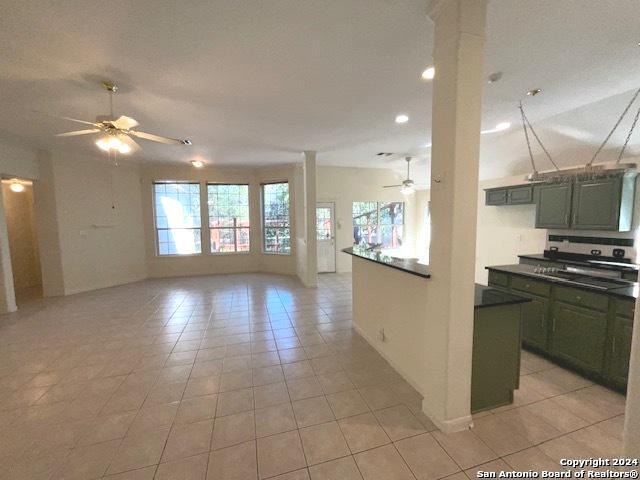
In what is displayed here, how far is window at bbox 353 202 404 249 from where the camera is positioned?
297 inches

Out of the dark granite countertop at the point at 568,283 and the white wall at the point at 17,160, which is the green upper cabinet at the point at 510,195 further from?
the white wall at the point at 17,160

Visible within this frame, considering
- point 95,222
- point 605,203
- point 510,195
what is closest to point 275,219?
point 95,222

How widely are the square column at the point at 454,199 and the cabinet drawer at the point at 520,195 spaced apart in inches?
144

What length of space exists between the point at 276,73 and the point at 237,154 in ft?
11.0

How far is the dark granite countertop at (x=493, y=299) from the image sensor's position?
6.49 feet

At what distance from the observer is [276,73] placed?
2.46 m

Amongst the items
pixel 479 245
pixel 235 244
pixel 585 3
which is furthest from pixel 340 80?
pixel 235 244

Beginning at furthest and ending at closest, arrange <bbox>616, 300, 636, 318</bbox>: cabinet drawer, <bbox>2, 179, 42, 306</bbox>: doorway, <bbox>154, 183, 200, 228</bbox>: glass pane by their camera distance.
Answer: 1. <bbox>154, 183, 200, 228</bbox>: glass pane
2. <bbox>2, 179, 42, 306</bbox>: doorway
3. <bbox>616, 300, 636, 318</bbox>: cabinet drawer

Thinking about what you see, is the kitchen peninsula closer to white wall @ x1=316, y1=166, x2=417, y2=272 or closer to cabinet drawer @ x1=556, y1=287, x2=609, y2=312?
cabinet drawer @ x1=556, y1=287, x2=609, y2=312

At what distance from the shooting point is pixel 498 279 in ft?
10.8

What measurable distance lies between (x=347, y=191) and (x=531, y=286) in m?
5.06

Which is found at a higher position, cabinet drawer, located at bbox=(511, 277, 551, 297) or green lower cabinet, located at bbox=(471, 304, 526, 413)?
cabinet drawer, located at bbox=(511, 277, 551, 297)

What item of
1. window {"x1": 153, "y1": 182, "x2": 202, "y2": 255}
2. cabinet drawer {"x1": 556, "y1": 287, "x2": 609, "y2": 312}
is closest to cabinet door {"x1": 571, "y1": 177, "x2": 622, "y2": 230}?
cabinet drawer {"x1": 556, "y1": 287, "x2": 609, "y2": 312}

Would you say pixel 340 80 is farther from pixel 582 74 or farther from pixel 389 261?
pixel 582 74
